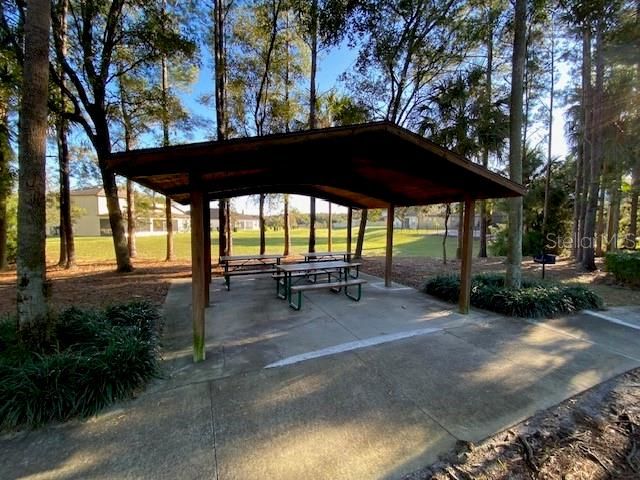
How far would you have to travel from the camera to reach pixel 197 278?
3.22 meters

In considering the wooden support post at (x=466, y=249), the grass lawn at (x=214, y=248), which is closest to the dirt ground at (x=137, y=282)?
the wooden support post at (x=466, y=249)

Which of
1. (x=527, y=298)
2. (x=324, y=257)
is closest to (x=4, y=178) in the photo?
(x=324, y=257)

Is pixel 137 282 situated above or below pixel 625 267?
below

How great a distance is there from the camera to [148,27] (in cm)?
709

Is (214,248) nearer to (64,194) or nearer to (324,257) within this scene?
(64,194)

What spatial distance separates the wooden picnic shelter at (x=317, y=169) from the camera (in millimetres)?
3061

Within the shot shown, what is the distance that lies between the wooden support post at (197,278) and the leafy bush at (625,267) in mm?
9979

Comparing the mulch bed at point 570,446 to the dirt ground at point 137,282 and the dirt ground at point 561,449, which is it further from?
the dirt ground at point 137,282

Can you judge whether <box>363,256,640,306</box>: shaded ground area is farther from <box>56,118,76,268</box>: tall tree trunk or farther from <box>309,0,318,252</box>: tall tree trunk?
<box>56,118,76,268</box>: tall tree trunk

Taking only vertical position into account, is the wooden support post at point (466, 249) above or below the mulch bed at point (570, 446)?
above

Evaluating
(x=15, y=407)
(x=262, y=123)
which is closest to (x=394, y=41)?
(x=262, y=123)

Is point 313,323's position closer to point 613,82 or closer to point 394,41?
point 394,41

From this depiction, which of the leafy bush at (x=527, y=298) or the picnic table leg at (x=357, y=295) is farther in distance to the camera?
the picnic table leg at (x=357, y=295)

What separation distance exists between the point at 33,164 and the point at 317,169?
10.9 ft
